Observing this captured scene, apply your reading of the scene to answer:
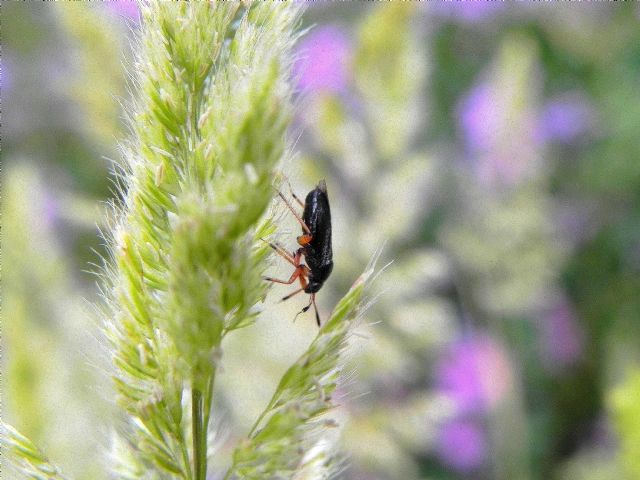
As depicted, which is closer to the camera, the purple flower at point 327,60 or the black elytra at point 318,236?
the black elytra at point 318,236

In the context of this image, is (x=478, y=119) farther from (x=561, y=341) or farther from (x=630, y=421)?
(x=630, y=421)

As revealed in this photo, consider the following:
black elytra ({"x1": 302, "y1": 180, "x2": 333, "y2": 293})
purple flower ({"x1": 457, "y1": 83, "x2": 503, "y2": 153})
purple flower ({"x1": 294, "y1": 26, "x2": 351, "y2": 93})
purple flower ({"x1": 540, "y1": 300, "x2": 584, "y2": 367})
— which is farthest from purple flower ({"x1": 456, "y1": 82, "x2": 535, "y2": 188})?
black elytra ({"x1": 302, "y1": 180, "x2": 333, "y2": 293})

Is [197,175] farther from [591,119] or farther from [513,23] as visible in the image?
[513,23]

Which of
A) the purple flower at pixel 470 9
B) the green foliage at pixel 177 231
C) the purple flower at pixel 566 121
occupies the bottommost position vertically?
the green foliage at pixel 177 231

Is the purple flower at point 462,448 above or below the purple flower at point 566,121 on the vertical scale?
below

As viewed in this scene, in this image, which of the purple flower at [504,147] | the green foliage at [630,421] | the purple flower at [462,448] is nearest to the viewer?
the green foliage at [630,421]

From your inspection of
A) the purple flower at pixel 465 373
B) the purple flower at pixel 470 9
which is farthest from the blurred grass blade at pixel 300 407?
the purple flower at pixel 470 9

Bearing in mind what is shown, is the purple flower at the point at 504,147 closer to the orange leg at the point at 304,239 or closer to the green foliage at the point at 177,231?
the orange leg at the point at 304,239
